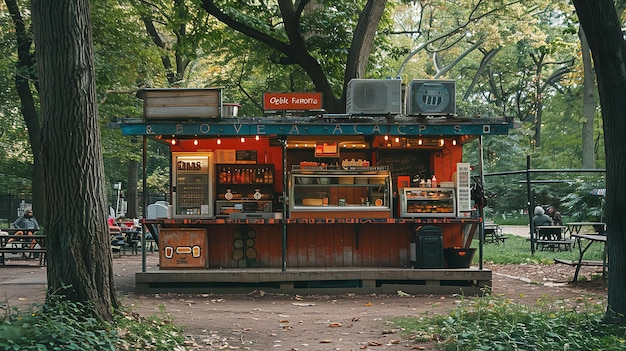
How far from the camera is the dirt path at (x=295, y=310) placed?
874 cm

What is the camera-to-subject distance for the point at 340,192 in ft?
47.9

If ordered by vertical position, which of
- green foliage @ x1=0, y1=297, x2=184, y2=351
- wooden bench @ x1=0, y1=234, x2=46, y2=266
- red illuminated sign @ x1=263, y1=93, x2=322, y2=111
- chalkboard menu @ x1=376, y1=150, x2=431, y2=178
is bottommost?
green foliage @ x1=0, y1=297, x2=184, y2=351

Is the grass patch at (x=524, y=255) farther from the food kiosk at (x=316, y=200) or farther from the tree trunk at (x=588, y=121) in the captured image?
the tree trunk at (x=588, y=121)

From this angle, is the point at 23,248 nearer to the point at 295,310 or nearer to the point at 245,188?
the point at 245,188

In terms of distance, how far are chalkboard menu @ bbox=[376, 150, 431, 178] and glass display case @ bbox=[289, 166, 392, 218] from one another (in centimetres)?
115

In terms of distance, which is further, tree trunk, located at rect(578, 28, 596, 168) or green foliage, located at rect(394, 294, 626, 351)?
tree trunk, located at rect(578, 28, 596, 168)

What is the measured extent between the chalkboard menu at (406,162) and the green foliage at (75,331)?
789cm

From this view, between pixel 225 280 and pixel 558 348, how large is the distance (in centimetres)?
748

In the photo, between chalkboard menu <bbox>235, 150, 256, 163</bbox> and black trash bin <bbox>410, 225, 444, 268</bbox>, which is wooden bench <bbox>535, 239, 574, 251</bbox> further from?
chalkboard menu <bbox>235, 150, 256, 163</bbox>

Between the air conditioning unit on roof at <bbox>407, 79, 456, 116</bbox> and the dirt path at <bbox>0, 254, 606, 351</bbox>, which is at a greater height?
the air conditioning unit on roof at <bbox>407, 79, 456, 116</bbox>

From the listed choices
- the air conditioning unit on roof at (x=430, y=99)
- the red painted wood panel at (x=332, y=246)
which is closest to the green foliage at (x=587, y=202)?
the red painted wood panel at (x=332, y=246)

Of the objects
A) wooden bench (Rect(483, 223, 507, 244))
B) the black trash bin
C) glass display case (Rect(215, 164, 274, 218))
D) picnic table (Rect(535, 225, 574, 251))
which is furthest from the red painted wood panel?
wooden bench (Rect(483, 223, 507, 244))

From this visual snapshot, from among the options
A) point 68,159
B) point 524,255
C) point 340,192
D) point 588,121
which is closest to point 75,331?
point 68,159

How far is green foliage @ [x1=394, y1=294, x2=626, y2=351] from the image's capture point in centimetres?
750
